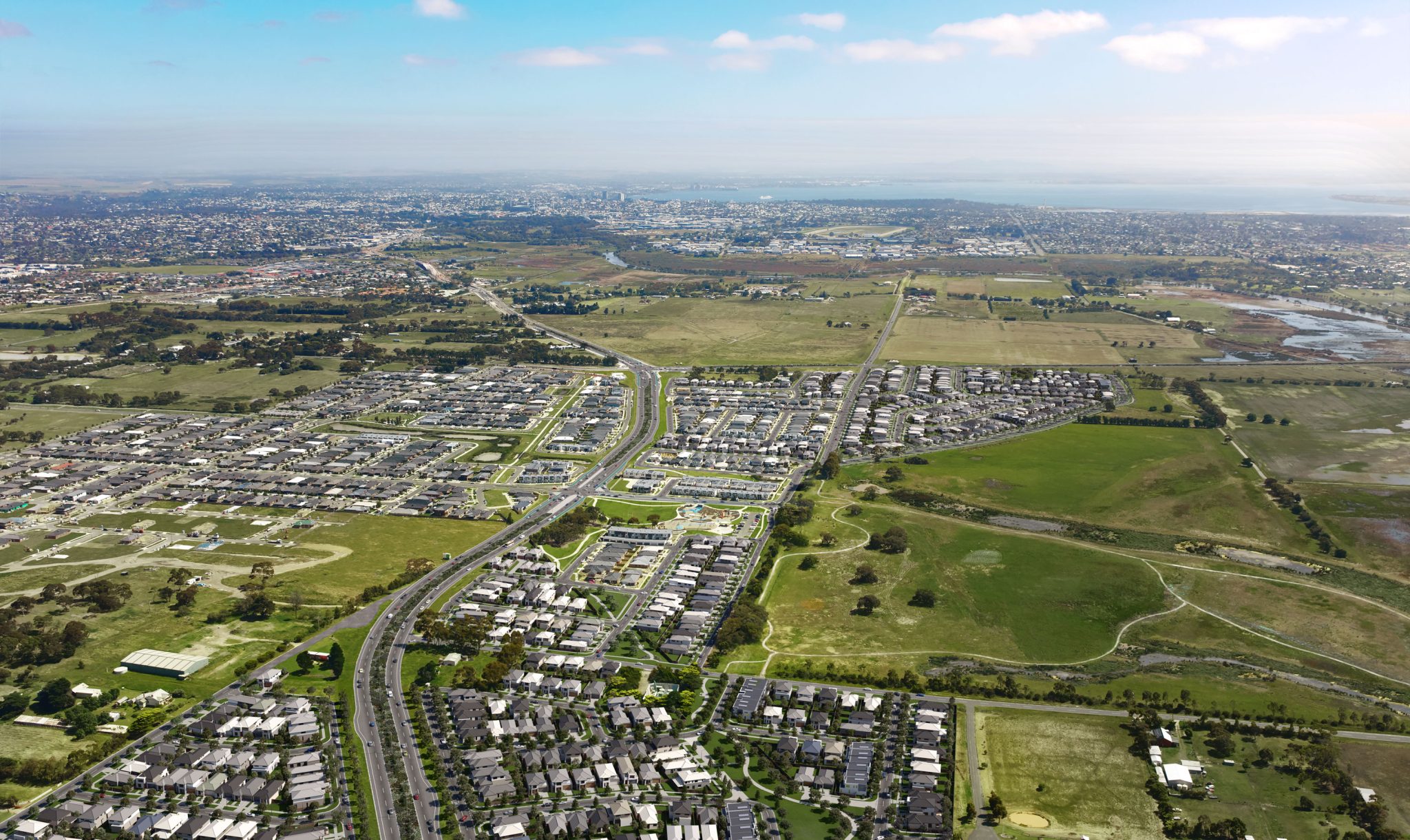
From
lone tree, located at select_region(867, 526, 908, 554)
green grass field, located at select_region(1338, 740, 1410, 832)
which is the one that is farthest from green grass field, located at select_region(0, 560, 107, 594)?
green grass field, located at select_region(1338, 740, 1410, 832)

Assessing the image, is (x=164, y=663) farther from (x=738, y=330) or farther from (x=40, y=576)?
(x=738, y=330)

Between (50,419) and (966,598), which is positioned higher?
(50,419)

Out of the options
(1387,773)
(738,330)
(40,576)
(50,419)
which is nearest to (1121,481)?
(1387,773)

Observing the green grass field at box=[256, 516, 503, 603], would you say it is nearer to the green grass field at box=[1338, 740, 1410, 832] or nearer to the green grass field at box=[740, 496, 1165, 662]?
the green grass field at box=[740, 496, 1165, 662]

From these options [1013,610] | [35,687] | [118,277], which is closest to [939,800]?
[1013,610]

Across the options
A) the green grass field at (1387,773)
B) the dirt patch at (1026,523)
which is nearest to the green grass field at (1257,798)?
the green grass field at (1387,773)

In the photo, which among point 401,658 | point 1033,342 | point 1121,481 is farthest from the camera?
point 1033,342
